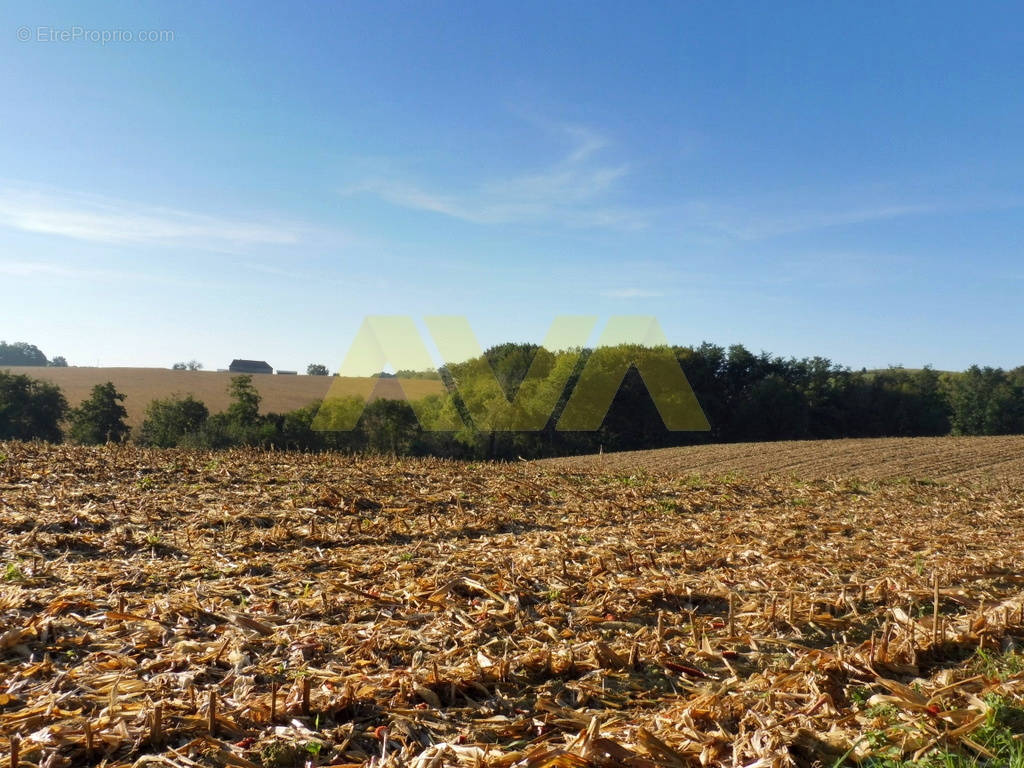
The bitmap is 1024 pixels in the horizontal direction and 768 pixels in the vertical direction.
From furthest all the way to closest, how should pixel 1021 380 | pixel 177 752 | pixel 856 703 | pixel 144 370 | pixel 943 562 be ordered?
pixel 144 370 < pixel 1021 380 < pixel 943 562 < pixel 856 703 < pixel 177 752

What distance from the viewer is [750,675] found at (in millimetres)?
3684

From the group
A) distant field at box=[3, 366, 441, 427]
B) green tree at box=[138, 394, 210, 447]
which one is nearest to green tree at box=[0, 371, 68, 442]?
distant field at box=[3, 366, 441, 427]

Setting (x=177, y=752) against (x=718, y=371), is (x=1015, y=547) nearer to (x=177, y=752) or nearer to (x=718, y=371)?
(x=177, y=752)

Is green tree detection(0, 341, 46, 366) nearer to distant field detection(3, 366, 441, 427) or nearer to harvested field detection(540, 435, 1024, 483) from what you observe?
distant field detection(3, 366, 441, 427)

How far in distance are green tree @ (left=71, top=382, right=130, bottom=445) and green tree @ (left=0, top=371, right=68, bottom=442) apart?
1.30m

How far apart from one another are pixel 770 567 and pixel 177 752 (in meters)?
4.51

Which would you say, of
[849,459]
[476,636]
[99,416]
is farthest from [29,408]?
[476,636]

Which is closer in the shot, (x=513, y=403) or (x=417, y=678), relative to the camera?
(x=417, y=678)

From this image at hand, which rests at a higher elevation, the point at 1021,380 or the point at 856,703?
the point at 1021,380

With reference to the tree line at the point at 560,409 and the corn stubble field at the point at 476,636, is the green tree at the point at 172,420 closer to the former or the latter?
the tree line at the point at 560,409

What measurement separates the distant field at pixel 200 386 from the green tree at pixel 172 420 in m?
1.46

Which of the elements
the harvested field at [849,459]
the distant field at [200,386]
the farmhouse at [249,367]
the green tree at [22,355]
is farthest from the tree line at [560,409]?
the green tree at [22,355]

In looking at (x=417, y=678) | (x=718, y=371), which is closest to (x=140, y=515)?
(x=417, y=678)

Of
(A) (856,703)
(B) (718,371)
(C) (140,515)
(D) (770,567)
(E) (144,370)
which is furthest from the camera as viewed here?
(E) (144,370)
